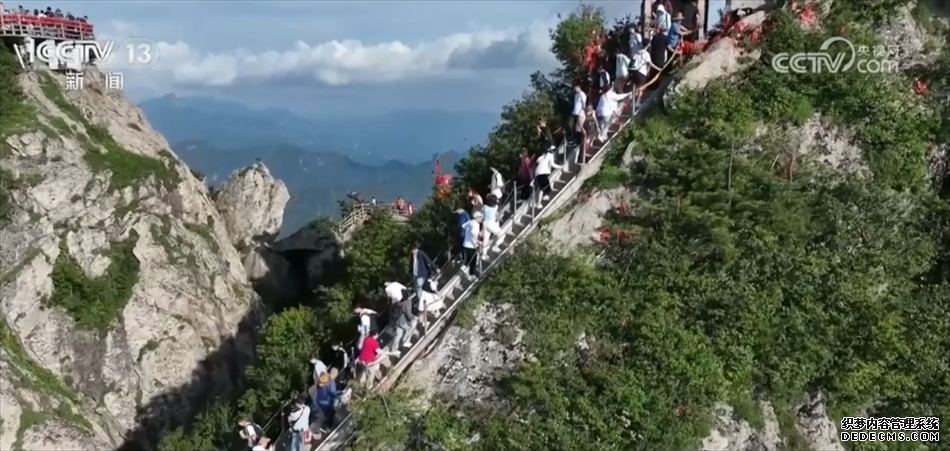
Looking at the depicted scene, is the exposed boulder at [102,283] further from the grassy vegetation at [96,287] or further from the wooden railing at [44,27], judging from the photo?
the wooden railing at [44,27]

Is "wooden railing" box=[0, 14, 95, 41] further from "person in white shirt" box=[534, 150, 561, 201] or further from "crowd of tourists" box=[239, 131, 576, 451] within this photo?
"person in white shirt" box=[534, 150, 561, 201]

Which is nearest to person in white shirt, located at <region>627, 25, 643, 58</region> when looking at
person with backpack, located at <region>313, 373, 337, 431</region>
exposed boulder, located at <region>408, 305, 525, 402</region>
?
exposed boulder, located at <region>408, 305, 525, 402</region>

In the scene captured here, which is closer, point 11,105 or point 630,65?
point 630,65

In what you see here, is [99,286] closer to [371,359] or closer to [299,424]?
[299,424]

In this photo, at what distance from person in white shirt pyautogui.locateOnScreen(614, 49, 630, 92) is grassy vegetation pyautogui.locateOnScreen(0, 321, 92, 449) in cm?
1881

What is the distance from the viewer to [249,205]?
36.0 metres

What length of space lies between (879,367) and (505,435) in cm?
708

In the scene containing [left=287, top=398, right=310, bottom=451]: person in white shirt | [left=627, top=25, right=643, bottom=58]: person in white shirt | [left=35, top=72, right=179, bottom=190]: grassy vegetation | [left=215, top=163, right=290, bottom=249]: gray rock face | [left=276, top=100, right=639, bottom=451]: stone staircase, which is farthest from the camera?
[left=215, top=163, right=290, bottom=249]: gray rock face

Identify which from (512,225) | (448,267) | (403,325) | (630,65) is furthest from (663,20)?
(403,325)

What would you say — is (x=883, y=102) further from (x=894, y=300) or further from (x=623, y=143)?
(x=623, y=143)

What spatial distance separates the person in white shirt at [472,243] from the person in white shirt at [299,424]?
400cm

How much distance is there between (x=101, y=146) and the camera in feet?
92.9

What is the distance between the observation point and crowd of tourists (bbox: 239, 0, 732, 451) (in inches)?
580

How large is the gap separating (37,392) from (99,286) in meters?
4.09
